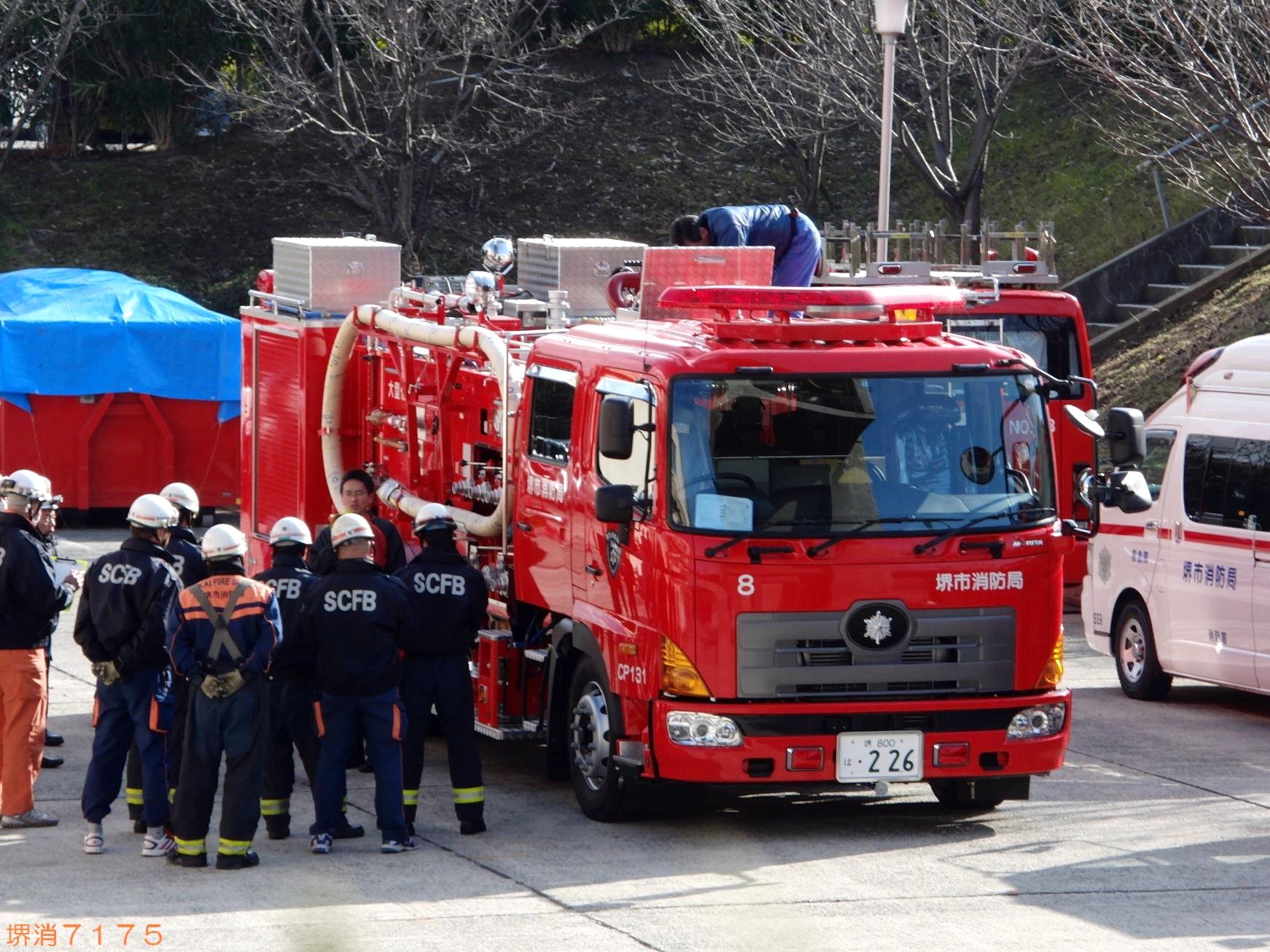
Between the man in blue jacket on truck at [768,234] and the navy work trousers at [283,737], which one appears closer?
the navy work trousers at [283,737]

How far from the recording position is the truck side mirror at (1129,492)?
32.2 feet

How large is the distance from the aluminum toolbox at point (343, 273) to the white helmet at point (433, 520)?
12.7ft

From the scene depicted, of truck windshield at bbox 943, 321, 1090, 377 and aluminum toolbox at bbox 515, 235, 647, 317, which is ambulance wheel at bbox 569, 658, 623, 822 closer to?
aluminum toolbox at bbox 515, 235, 647, 317

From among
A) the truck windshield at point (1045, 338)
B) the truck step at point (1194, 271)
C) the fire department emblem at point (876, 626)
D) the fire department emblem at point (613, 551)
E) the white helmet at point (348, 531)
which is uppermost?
the truck step at point (1194, 271)

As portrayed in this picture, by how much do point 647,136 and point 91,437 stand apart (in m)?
17.9

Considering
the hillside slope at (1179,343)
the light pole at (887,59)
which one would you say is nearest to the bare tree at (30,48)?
the light pole at (887,59)

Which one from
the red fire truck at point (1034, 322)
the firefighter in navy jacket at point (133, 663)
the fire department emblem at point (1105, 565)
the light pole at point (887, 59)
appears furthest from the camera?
the light pole at point (887, 59)

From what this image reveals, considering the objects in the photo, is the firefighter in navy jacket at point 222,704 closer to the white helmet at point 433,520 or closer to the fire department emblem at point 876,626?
the white helmet at point 433,520

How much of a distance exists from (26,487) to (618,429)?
3206mm

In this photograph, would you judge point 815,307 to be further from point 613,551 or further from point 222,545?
point 222,545

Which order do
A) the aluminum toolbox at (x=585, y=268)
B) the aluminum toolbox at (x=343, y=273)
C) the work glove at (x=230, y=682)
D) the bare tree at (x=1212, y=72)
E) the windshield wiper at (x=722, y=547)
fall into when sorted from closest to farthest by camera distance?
the work glove at (x=230, y=682)
the windshield wiper at (x=722, y=547)
the aluminum toolbox at (x=585, y=268)
the aluminum toolbox at (x=343, y=273)
the bare tree at (x=1212, y=72)

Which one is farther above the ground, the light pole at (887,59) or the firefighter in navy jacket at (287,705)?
the light pole at (887,59)

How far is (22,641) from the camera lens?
10.1 meters

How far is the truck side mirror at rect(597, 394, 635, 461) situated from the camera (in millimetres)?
9461
